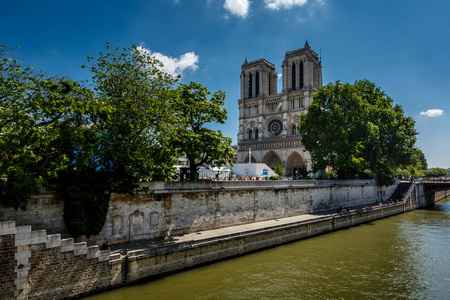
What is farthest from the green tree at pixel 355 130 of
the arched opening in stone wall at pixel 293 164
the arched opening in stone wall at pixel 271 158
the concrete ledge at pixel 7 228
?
the concrete ledge at pixel 7 228

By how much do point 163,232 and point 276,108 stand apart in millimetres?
53176

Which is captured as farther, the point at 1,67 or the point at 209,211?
the point at 209,211

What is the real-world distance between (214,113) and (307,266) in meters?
11.4

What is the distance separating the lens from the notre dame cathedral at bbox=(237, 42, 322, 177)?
6188 centimetres

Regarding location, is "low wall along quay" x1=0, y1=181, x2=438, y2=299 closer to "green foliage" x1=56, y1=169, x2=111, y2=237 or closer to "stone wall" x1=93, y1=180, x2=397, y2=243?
"stone wall" x1=93, y1=180, x2=397, y2=243

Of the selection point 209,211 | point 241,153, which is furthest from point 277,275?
point 241,153

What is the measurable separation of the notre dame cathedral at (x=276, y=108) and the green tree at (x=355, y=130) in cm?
2064

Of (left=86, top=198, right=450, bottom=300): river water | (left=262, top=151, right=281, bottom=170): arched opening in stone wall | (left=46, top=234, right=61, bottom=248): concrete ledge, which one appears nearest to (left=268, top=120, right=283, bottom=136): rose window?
(left=262, top=151, right=281, bottom=170): arched opening in stone wall

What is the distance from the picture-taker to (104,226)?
1598 cm

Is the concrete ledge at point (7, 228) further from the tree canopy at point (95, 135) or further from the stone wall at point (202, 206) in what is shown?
the stone wall at point (202, 206)

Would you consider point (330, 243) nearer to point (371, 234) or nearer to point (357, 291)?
point (371, 234)

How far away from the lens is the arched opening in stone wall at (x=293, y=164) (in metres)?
62.1

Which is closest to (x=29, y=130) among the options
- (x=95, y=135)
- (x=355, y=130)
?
(x=95, y=135)

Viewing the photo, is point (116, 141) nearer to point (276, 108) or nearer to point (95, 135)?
point (95, 135)
